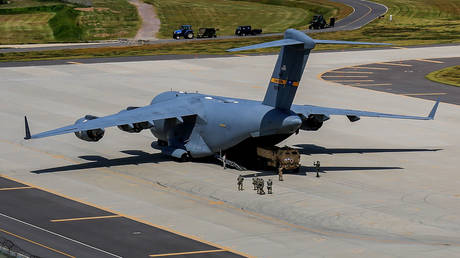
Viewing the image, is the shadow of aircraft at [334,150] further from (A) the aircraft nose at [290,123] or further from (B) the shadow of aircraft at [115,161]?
(B) the shadow of aircraft at [115,161]

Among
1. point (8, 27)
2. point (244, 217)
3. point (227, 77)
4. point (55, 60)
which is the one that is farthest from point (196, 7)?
point (244, 217)

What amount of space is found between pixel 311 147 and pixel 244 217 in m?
18.6

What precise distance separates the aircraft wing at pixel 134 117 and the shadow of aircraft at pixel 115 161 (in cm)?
308

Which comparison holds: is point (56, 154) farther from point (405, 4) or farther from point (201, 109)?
point (405, 4)

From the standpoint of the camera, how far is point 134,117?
173ft

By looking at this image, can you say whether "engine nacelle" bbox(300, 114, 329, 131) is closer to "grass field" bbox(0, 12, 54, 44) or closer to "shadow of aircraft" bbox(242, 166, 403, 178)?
"shadow of aircraft" bbox(242, 166, 403, 178)

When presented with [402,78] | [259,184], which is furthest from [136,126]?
[402,78]

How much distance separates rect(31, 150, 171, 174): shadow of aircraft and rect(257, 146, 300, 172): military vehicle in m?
7.46

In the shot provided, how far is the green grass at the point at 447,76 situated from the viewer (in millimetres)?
96938

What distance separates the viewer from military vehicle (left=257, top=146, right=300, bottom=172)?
51969 mm

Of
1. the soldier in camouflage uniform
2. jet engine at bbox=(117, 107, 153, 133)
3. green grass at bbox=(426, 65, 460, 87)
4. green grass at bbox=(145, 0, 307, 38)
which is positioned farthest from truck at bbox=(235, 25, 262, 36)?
the soldier in camouflage uniform

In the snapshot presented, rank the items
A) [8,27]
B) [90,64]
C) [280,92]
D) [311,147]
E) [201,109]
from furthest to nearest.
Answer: [8,27], [90,64], [311,147], [201,109], [280,92]

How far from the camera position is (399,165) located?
184 feet

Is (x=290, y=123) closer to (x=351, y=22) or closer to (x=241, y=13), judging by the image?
(x=351, y=22)
